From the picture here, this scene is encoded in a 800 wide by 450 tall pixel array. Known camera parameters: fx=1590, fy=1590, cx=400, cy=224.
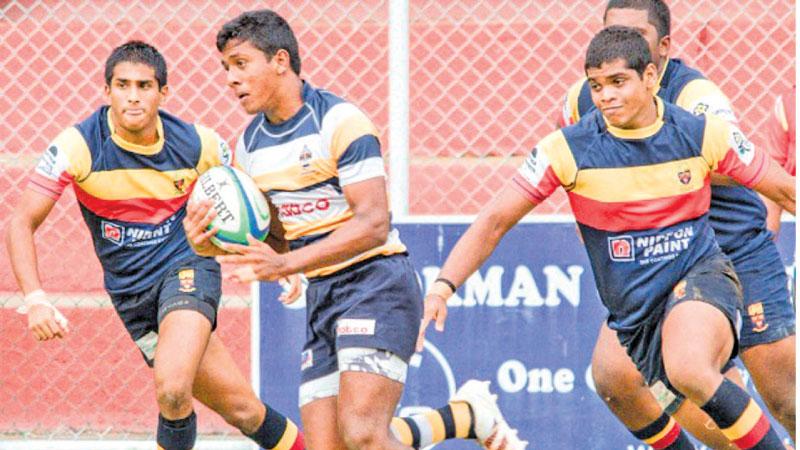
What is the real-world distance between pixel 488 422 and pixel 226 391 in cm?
110

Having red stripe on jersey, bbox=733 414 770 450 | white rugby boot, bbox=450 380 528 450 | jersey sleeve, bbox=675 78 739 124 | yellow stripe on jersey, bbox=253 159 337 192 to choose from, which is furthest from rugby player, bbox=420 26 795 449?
white rugby boot, bbox=450 380 528 450

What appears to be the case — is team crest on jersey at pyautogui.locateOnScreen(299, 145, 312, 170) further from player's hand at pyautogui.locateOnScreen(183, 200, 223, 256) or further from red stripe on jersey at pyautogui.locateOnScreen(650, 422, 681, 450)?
red stripe on jersey at pyautogui.locateOnScreen(650, 422, 681, 450)

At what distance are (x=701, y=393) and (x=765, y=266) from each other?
96 centimetres

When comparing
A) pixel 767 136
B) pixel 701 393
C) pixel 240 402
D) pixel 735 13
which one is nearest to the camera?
pixel 701 393

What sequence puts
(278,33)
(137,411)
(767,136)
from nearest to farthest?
(278,33), (767,136), (137,411)

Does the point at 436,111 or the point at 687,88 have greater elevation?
the point at 687,88

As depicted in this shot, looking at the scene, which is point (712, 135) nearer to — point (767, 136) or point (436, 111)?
point (767, 136)

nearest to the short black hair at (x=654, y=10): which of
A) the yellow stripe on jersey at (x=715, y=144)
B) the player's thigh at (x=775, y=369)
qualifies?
the yellow stripe on jersey at (x=715, y=144)

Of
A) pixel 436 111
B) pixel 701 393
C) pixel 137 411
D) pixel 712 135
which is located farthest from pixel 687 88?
pixel 137 411

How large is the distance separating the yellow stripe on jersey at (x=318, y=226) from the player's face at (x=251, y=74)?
1.49 feet

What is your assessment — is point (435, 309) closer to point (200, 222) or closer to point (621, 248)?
point (621, 248)

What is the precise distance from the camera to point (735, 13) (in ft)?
29.6

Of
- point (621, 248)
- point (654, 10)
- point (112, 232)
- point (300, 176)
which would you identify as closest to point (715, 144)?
point (621, 248)

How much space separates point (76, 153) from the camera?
6.43 meters
